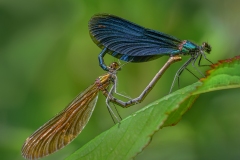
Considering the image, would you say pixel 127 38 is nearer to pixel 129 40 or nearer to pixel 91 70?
pixel 129 40

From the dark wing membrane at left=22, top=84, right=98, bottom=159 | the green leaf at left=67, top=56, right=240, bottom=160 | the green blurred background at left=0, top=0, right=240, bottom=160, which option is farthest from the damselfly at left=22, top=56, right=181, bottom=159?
the green leaf at left=67, top=56, right=240, bottom=160

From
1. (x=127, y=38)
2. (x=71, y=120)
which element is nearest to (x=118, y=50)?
(x=127, y=38)

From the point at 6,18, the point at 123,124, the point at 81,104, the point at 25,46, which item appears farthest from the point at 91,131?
the point at 123,124

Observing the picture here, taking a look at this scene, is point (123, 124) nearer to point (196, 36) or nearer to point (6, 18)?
point (196, 36)

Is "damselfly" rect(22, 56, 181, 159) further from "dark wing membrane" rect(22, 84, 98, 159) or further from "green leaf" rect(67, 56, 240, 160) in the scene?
"green leaf" rect(67, 56, 240, 160)

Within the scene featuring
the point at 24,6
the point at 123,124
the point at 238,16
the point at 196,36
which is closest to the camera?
the point at 123,124

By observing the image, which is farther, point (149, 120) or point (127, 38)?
point (127, 38)
